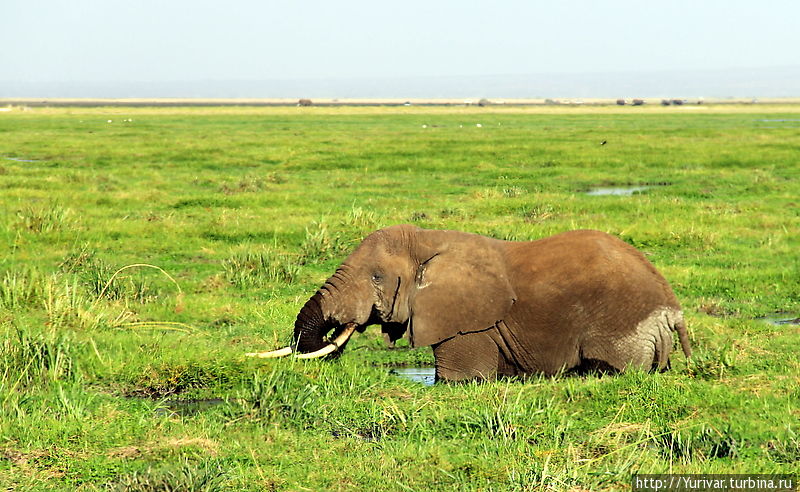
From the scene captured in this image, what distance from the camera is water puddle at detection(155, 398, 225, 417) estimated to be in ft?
24.1

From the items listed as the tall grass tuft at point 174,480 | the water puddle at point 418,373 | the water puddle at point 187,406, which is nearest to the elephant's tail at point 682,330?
the water puddle at point 418,373

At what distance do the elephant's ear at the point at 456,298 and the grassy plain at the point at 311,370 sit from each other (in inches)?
21.6

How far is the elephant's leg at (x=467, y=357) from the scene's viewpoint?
777 centimetres

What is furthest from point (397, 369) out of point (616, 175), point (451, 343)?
point (616, 175)

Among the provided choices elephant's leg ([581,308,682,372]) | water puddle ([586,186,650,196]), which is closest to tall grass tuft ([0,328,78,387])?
elephant's leg ([581,308,682,372])

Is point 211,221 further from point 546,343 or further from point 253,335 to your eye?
point 546,343

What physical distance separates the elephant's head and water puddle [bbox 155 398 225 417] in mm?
708

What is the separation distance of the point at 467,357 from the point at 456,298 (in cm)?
55

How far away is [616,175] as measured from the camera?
92.7 feet

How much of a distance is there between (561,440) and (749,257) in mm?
9061

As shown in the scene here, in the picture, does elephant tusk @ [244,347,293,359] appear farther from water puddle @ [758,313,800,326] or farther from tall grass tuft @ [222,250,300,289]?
water puddle @ [758,313,800,326]

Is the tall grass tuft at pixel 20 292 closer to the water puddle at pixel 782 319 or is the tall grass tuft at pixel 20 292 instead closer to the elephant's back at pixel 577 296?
the elephant's back at pixel 577 296

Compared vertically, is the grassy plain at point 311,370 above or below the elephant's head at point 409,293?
below

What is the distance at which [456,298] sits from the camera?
25.2ft
